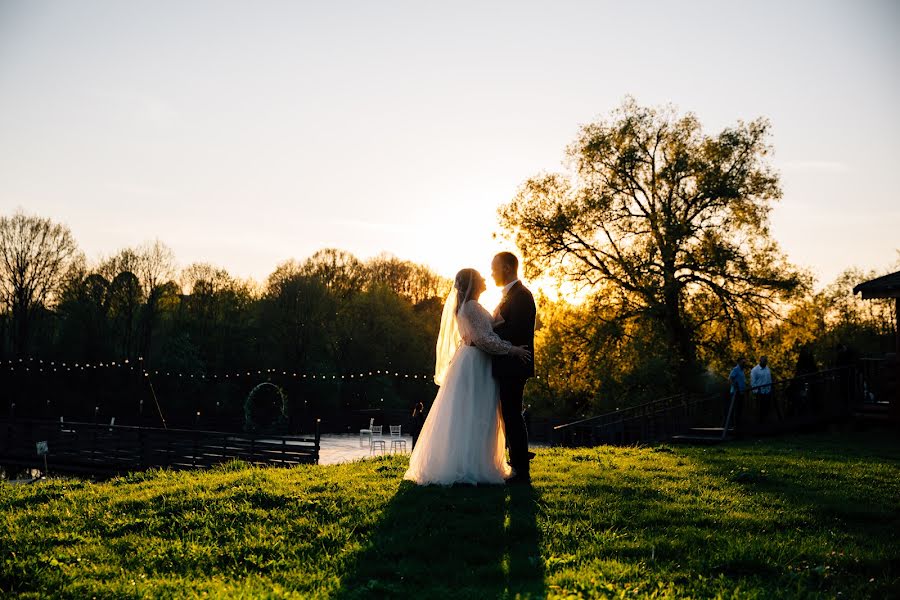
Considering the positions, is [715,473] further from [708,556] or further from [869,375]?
[869,375]

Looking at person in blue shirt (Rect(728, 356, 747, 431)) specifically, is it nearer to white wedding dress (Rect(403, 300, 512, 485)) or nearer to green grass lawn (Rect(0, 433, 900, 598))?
green grass lawn (Rect(0, 433, 900, 598))

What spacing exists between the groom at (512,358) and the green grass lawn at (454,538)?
46 centimetres

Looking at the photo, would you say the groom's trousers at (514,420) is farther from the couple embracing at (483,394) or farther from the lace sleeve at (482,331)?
the lace sleeve at (482,331)

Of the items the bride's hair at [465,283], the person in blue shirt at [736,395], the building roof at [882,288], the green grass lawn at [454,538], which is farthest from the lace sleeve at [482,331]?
the building roof at [882,288]

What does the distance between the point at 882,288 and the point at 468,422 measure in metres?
15.0

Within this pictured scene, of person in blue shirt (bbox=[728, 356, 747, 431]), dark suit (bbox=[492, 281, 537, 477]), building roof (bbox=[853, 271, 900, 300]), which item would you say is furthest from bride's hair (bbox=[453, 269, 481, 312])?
building roof (bbox=[853, 271, 900, 300])

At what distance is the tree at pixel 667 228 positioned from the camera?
87.8 feet

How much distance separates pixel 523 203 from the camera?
30.1 m

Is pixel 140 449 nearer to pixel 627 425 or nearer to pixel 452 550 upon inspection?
pixel 452 550

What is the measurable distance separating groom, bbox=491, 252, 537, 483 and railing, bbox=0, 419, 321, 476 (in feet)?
33.4

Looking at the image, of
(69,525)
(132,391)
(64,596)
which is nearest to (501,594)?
(64,596)

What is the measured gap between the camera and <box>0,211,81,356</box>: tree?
4266 centimetres

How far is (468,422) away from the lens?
7039mm

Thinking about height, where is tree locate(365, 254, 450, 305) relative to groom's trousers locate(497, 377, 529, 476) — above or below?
above
